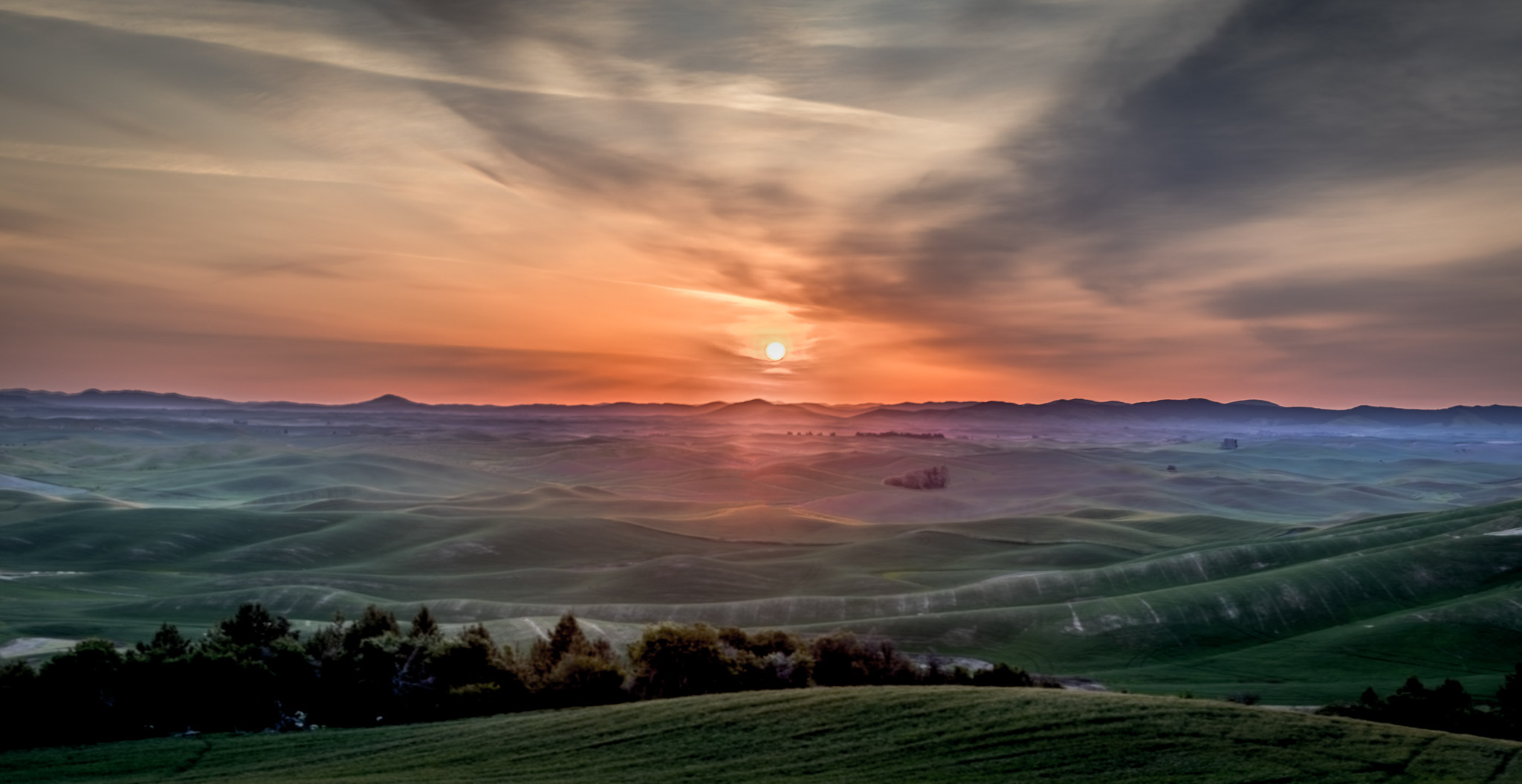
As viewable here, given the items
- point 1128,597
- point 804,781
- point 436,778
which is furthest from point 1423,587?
point 436,778

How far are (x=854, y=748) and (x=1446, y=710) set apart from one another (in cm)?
2865

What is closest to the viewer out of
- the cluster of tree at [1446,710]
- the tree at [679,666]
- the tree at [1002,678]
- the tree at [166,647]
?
the cluster of tree at [1446,710]

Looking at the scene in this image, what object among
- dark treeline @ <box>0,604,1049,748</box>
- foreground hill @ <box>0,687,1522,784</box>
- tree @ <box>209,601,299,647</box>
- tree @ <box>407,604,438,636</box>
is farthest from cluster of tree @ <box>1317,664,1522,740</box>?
tree @ <box>209,601,299,647</box>

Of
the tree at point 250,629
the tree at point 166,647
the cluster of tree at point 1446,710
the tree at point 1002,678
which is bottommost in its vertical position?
the tree at point 1002,678

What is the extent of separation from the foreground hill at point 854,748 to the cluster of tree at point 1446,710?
9.40 metres

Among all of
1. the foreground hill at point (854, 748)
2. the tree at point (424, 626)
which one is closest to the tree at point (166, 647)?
the foreground hill at point (854, 748)

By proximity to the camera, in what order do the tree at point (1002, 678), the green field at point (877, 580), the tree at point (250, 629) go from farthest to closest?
the green field at point (877, 580)
the tree at point (250, 629)
the tree at point (1002, 678)

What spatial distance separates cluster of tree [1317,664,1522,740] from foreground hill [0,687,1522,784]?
30.9 feet

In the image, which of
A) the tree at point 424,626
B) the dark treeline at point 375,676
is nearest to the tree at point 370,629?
the dark treeline at point 375,676

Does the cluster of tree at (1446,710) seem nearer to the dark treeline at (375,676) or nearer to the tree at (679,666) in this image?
the dark treeline at (375,676)

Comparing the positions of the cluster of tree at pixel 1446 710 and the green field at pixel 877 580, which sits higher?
the cluster of tree at pixel 1446 710

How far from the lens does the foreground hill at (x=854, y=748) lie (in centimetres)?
2748

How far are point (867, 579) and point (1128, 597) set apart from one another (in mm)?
31846

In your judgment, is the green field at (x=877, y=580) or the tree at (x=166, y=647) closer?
the tree at (x=166, y=647)
